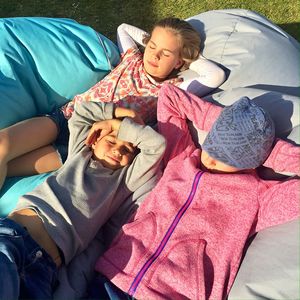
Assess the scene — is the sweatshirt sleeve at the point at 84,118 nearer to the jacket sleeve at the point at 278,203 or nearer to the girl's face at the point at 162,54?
the girl's face at the point at 162,54

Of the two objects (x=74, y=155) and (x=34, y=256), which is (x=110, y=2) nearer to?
(x=74, y=155)

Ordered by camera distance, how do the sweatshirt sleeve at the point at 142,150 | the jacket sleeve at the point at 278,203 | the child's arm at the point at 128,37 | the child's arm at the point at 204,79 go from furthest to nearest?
1. the child's arm at the point at 128,37
2. the child's arm at the point at 204,79
3. the sweatshirt sleeve at the point at 142,150
4. the jacket sleeve at the point at 278,203

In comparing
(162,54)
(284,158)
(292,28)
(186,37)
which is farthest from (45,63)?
(292,28)

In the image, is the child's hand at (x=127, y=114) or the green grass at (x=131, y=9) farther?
the green grass at (x=131, y=9)

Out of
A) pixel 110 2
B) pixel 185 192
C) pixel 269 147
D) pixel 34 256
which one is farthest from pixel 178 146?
pixel 110 2

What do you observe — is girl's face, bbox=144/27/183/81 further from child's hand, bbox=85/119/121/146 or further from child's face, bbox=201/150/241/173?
child's face, bbox=201/150/241/173

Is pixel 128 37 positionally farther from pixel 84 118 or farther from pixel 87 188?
pixel 87 188

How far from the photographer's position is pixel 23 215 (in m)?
1.85

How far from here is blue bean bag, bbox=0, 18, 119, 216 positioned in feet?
7.88

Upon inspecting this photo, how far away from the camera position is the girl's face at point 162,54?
8.22ft

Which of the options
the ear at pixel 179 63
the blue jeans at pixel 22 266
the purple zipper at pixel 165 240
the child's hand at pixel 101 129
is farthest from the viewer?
the ear at pixel 179 63

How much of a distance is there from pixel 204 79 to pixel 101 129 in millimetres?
611

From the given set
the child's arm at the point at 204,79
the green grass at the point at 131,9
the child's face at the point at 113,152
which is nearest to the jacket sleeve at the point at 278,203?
the child's face at the point at 113,152

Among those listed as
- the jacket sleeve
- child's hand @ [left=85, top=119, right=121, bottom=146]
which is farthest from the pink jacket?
child's hand @ [left=85, top=119, right=121, bottom=146]
